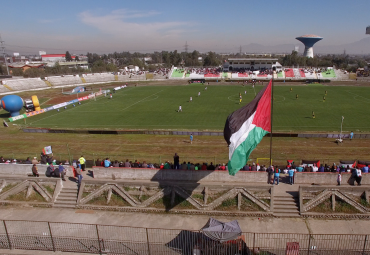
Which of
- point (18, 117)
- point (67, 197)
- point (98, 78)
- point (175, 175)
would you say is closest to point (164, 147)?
point (175, 175)

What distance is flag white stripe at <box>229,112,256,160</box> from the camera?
12.2m

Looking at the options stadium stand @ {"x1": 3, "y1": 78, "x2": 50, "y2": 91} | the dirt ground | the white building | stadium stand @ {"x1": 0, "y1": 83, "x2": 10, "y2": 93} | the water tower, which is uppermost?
the water tower

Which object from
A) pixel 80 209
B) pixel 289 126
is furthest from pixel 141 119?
pixel 80 209

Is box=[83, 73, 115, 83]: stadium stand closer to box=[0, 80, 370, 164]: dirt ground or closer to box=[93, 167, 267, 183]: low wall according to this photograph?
box=[0, 80, 370, 164]: dirt ground

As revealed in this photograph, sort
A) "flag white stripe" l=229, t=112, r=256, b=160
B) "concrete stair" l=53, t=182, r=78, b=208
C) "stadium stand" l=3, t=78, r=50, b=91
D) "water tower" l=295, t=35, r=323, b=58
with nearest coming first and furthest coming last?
1. "flag white stripe" l=229, t=112, r=256, b=160
2. "concrete stair" l=53, t=182, r=78, b=208
3. "stadium stand" l=3, t=78, r=50, b=91
4. "water tower" l=295, t=35, r=323, b=58

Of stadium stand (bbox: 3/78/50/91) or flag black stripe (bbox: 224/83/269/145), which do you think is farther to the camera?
stadium stand (bbox: 3/78/50/91)

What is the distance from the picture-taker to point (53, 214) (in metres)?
15.6

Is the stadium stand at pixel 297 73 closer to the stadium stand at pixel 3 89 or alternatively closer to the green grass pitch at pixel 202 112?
the green grass pitch at pixel 202 112

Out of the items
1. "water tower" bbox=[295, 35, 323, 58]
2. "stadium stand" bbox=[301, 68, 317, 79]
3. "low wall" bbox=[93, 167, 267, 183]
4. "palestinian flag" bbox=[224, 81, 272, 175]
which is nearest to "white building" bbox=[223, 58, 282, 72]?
"stadium stand" bbox=[301, 68, 317, 79]

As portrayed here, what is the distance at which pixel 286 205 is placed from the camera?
14.9 meters

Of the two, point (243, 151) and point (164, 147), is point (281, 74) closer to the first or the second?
point (164, 147)

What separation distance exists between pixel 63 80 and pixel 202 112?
185 ft

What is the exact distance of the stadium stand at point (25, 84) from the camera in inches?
2677

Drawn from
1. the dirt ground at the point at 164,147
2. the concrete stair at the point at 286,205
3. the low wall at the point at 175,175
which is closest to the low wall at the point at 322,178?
the concrete stair at the point at 286,205
